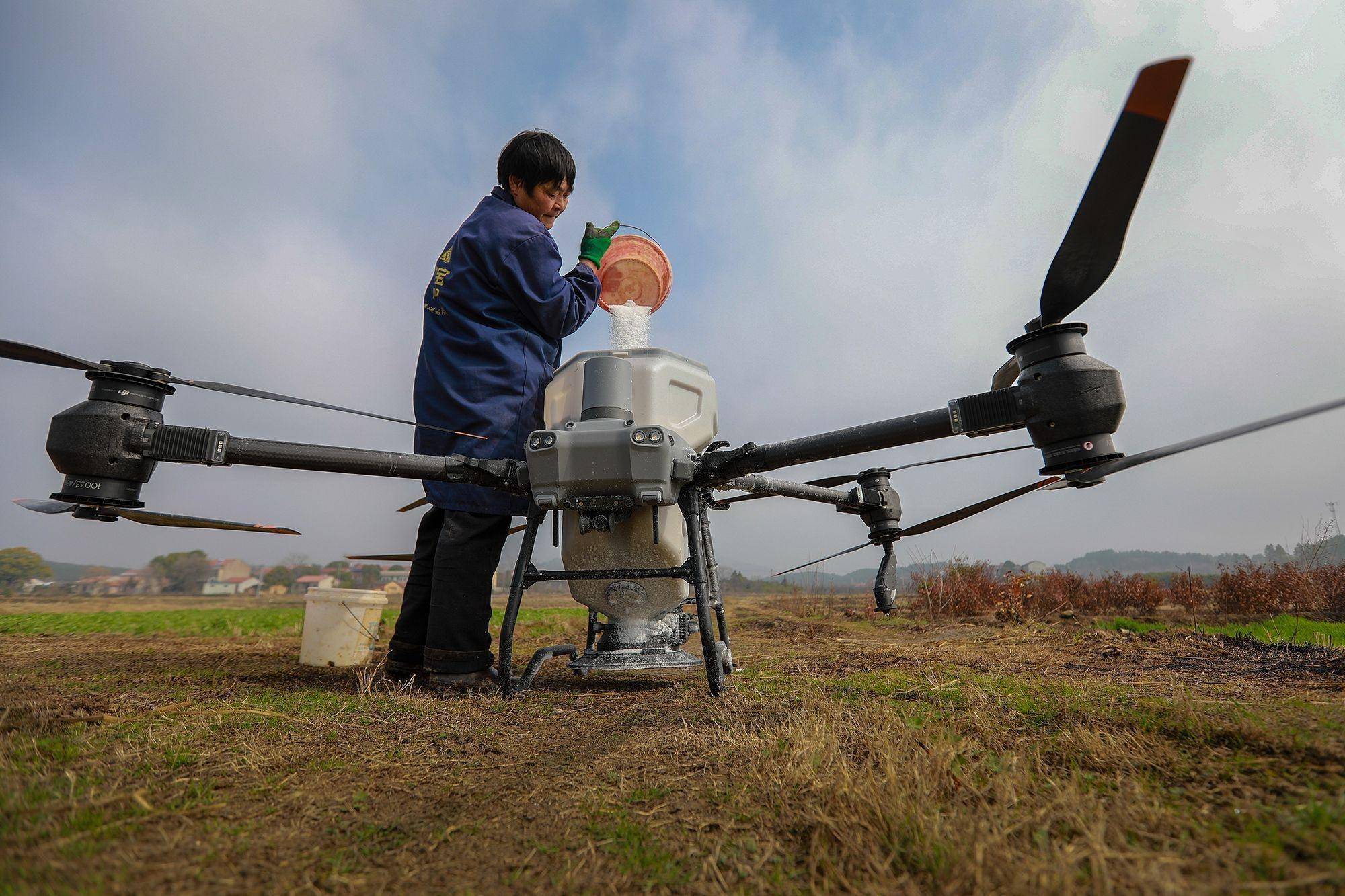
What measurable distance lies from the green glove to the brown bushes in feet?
23.5

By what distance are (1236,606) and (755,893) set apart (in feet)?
36.6

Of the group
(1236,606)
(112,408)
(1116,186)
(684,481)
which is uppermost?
(1116,186)

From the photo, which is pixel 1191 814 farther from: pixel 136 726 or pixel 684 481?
pixel 136 726

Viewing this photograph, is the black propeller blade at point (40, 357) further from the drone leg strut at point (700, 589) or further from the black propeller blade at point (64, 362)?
the drone leg strut at point (700, 589)

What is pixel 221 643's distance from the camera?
609cm

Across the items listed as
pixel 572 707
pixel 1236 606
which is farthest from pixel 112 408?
pixel 1236 606

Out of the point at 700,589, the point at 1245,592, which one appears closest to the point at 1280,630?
the point at 1245,592

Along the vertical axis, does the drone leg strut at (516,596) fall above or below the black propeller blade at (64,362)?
below

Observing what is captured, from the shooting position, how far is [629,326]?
4008mm

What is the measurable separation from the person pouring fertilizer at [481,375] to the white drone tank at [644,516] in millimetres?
272

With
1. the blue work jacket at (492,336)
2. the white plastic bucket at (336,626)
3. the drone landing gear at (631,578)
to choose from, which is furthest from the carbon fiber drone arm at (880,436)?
the white plastic bucket at (336,626)

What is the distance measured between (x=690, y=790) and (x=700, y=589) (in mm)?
1148

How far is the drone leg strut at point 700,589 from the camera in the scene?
259 cm

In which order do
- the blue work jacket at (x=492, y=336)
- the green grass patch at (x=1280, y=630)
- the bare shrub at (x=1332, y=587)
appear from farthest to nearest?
the bare shrub at (x=1332, y=587) → the green grass patch at (x=1280, y=630) → the blue work jacket at (x=492, y=336)
